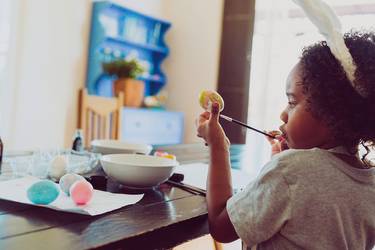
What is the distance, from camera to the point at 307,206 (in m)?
0.65

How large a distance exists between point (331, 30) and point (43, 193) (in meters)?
0.60

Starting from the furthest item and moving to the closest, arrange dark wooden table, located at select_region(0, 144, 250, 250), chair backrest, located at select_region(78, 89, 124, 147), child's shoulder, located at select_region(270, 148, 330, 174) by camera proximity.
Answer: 1. chair backrest, located at select_region(78, 89, 124, 147)
2. child's shoulder, located at select_region(270, 148, 330, 174)
3. dark wooden table, located at select_region(0, 144, 250, 250)

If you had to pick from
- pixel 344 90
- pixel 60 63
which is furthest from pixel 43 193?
pixel 60 63

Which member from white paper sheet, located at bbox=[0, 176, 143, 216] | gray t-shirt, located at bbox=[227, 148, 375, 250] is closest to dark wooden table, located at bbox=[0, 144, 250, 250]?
white paper sheet, located at bbox=[0, 176, 143, 216]

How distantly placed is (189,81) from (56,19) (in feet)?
4.58

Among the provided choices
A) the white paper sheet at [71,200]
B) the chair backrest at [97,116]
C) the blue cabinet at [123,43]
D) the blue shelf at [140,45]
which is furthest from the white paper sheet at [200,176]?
the blue shelf at [140,45]

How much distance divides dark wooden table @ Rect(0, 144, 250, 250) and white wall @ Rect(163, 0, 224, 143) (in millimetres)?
2983

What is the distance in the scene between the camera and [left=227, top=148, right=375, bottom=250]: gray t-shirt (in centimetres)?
66

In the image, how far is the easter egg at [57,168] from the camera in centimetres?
96

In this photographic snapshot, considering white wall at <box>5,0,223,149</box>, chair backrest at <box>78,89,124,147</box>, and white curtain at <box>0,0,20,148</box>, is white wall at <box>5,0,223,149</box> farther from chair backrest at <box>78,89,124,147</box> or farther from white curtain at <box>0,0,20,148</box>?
chair backrest at <box>78,89,124,147</box>

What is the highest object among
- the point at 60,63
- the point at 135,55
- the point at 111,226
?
the point at 135,55

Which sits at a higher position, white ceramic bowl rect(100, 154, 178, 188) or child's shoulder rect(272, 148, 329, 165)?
child's shoulder rect(272, 148, 329, 165)

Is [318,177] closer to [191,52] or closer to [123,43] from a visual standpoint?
[123,43]

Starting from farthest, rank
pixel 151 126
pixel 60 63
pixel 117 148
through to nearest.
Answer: pixel 151 126, pixel 60 63, pixel 117 148
